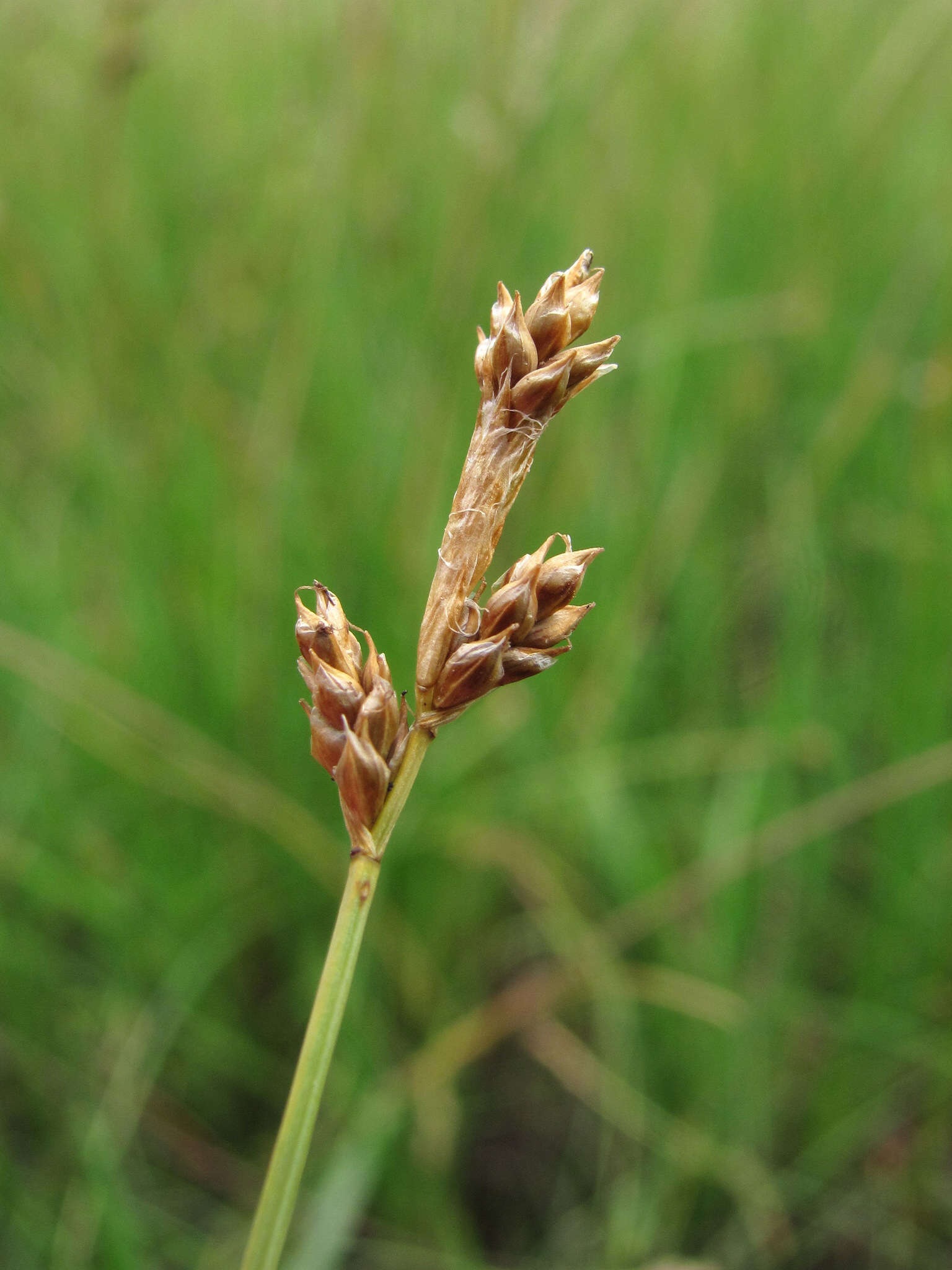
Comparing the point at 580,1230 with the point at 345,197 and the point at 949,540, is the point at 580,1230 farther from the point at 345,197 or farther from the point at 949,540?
the point at 345,197

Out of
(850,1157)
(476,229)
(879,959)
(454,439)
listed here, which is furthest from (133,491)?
(850,1157)

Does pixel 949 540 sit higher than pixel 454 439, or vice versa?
pixel 454 439

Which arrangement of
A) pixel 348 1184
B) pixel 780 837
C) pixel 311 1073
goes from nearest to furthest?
pixel 311 1073 < pixel 348 1184 < pixel 780 837

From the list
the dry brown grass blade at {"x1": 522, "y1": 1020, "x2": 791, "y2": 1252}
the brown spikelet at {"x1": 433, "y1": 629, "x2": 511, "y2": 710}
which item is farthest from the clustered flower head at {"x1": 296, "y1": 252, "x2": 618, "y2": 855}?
the dry brown grass blade at {"x1": 522, "y1": 1020, "x2": 791, "y2": 1252}

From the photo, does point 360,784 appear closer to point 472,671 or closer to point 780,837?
point 472,671

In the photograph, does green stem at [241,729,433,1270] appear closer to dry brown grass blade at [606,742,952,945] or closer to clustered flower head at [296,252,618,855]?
clustered flower head at [296,252,618,855]

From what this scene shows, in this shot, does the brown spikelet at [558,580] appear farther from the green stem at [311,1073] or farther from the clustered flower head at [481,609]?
the green stem at [311,1073]

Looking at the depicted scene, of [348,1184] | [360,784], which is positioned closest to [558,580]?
[360,784]
